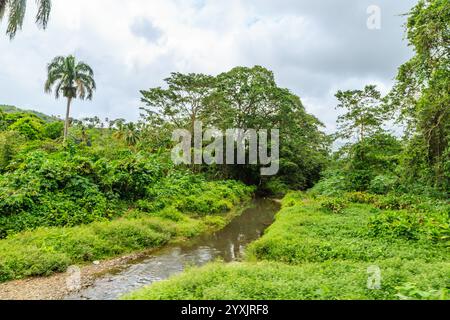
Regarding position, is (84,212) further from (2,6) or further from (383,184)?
(383,184)

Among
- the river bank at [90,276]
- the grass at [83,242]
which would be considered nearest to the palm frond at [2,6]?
the grass at [83,242]

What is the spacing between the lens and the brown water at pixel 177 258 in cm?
827

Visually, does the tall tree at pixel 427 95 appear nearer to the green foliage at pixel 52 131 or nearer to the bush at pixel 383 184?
the bush at pixel 383 184

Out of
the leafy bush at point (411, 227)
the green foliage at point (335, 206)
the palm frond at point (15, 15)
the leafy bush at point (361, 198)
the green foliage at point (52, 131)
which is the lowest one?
the leafy bush at point (411, 227)

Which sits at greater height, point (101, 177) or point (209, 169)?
point (209, 169)

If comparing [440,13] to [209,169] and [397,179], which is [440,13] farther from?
[209,169]

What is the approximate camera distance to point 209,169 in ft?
104

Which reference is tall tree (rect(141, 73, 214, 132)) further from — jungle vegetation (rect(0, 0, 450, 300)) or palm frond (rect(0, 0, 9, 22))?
palm frond (rect(0, 0, 9, 22))

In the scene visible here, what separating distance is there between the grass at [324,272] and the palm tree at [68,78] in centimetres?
3079

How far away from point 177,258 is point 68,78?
29998 millimetres

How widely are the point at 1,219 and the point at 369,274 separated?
38.2ft
